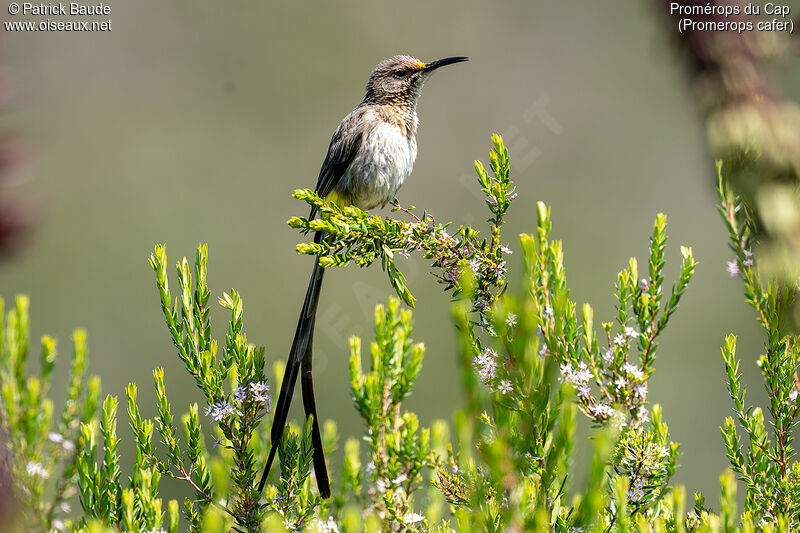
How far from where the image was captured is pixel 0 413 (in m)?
1.72

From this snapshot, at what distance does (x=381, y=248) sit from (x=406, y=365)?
1.21 m

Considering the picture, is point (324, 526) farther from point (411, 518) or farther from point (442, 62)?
point (442, 62)

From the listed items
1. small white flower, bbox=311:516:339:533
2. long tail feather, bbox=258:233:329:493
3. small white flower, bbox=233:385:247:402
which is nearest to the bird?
long tail feather, bbox=258:233:329:493

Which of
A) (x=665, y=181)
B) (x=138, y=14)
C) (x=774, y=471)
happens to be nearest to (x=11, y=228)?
(x=774, y=471)

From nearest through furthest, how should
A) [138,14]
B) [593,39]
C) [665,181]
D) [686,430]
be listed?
[686,430] < [665,181] < [593,39] < [138,14]

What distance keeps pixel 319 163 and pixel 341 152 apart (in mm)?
23031

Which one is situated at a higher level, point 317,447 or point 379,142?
point 379,142

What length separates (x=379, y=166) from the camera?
5004 mm

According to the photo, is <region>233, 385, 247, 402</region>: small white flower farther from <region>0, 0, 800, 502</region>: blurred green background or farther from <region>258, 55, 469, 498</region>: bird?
<region>0, 0, 800, 502</region>: blurred green background

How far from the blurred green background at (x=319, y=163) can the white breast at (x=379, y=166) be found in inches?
88.2

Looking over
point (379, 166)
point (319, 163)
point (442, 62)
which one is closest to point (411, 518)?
point (379, 166)

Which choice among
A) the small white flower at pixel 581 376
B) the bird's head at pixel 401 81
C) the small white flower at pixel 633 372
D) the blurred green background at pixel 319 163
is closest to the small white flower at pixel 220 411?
the small white flower at pixel 581 376

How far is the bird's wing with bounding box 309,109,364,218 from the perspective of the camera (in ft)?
16.6

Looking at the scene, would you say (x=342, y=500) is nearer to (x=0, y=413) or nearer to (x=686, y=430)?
(x=0, y=413)
